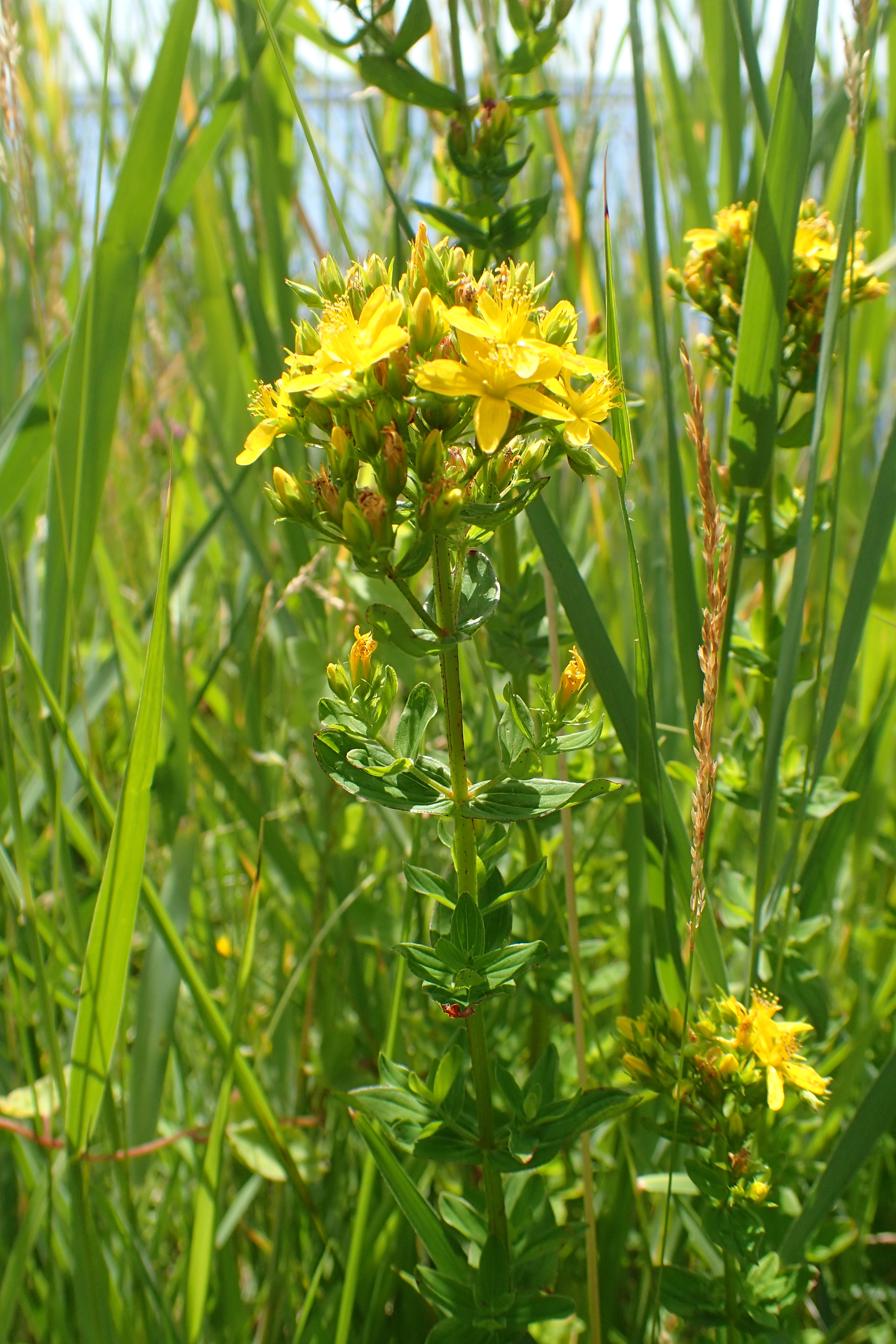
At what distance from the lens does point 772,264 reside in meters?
1.09

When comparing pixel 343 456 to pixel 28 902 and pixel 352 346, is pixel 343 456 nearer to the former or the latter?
pixel 352 346

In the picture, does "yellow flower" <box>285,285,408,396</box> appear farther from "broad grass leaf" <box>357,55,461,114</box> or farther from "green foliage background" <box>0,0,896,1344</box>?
"broad grass leaf" <box>357,55,461,114</box>

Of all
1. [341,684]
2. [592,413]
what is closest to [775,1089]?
[341,684]

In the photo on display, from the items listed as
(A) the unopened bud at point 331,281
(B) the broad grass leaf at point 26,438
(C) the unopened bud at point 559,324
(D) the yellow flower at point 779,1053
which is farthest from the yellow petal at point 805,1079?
(B) the broad grass leaf at point 26,438

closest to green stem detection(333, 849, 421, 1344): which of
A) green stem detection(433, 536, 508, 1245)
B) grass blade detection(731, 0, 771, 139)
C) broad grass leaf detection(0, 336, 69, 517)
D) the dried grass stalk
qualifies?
green stem detection(433, 536, 508, 1245)

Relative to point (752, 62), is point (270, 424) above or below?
below

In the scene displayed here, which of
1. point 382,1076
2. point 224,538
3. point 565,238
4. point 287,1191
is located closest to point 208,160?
point 565,238

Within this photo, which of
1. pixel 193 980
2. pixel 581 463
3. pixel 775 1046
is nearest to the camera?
pixel 581 463

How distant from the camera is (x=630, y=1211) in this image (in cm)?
128

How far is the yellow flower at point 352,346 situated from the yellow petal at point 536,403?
0.11m

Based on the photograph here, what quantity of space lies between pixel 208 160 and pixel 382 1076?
1313mm

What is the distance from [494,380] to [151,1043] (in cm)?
93

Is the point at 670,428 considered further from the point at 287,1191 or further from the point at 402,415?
the point at 287,1191

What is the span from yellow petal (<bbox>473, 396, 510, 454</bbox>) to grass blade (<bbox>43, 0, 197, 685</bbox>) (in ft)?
2.01
